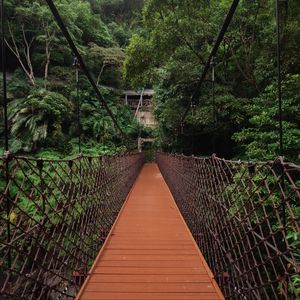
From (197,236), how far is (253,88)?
4208mm

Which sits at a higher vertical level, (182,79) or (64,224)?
(182,79)

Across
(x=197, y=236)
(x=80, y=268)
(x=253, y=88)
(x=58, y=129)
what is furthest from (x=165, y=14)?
(x=80, y=268)

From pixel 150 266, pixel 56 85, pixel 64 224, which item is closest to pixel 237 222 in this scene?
pixel 150 266

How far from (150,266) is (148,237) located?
0.56 meters

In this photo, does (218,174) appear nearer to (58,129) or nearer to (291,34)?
(291,34)

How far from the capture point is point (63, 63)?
11789mm

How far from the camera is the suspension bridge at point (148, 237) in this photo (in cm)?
103

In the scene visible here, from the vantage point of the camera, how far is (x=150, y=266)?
1733 mm

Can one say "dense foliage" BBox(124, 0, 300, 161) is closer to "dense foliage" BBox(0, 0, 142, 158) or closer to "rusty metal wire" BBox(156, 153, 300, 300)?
"rusty metal wire" BBox(156, 153, 300, 300)

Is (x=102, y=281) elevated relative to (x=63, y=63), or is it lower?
lower

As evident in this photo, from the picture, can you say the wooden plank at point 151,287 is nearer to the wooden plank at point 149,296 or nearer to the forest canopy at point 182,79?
the wooden plank at point 149,296

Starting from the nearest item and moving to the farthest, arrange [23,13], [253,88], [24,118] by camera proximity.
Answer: [253,88] → [24,118] → [23,13]

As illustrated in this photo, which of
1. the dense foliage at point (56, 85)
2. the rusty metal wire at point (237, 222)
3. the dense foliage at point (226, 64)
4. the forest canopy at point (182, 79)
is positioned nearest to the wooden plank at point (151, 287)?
the rusty metal wire at point (237, 222)

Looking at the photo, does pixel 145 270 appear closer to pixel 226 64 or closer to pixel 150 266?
pixel 150 266
